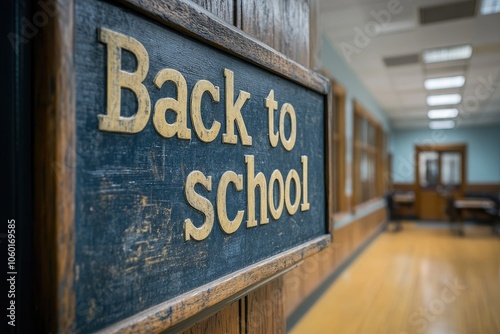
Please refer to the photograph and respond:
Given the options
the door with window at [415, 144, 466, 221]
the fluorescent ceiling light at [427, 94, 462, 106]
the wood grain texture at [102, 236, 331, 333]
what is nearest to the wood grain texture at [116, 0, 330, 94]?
the wood grain texture at [102, 236, 331, 333]

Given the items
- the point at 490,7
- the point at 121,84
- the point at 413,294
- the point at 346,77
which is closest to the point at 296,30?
the point at 121,84

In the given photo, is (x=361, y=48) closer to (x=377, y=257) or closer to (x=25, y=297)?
(x=377, y=257)

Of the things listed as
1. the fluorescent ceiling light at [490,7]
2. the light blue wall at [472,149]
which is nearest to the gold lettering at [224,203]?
the fluorescent ceiling light at [490,7]

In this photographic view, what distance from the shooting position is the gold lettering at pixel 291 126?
30.4 inches

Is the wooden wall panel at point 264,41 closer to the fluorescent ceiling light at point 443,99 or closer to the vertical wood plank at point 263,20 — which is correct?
the vertical wood plank at point 263,20

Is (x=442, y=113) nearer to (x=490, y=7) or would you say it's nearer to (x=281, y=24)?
(x=490, y=7)

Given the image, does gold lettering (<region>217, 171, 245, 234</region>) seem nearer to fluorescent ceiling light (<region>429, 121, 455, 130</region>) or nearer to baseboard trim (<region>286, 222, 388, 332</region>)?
baseboard trim (<region>286, 222, 388, 332</region>)

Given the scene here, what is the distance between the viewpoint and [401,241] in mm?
7488

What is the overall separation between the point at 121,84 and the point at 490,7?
14.0ft

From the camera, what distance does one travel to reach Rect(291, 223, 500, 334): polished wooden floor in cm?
321

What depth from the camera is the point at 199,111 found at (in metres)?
0.54

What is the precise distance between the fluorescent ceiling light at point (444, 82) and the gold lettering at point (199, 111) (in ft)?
21.7

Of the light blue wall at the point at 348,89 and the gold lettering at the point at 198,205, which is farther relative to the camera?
the light blue wall at the point at 348,89

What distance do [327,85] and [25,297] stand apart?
32.0 inches
